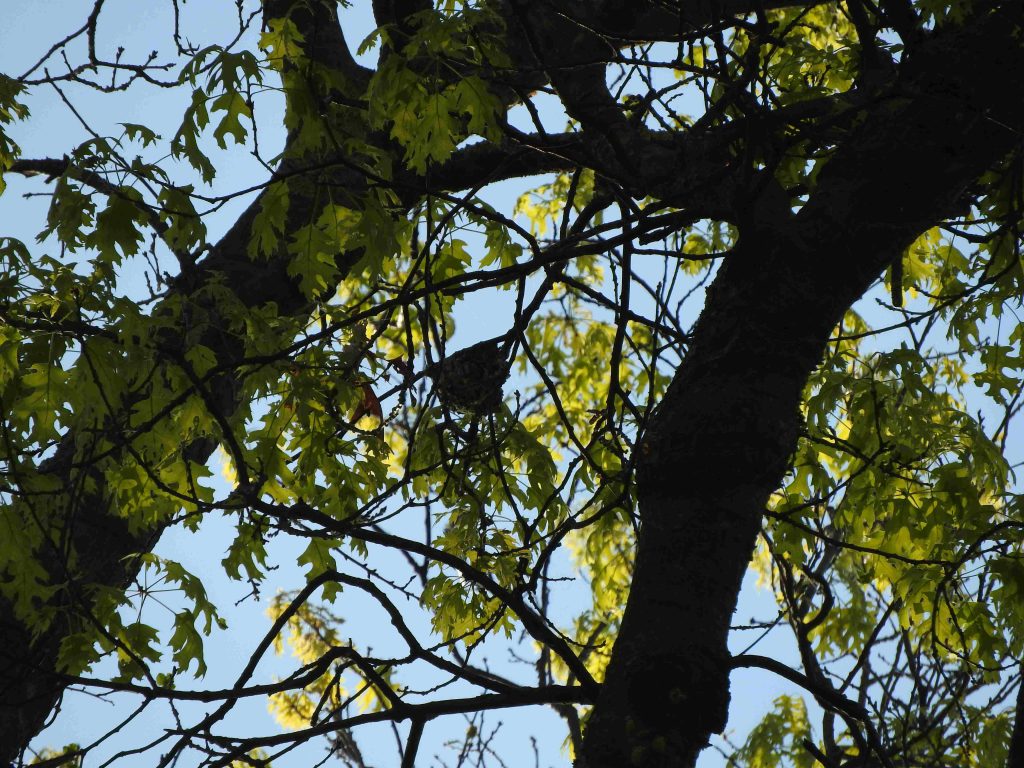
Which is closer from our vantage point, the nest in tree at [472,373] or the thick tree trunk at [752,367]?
the thick tree trunk at [752,367]

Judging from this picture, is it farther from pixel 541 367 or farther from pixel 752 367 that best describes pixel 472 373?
pixel 752 367

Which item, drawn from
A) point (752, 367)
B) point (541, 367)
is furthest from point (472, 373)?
point (752, 367)

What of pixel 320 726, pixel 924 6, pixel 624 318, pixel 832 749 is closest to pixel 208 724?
pixel 320 726

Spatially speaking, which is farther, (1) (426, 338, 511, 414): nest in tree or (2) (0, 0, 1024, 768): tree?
(1) (426, 338, 511, 414): nest in tree

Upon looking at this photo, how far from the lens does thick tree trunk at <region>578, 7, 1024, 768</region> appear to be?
1925 mm

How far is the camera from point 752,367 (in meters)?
2.20

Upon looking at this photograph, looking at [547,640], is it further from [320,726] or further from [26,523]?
[26,523]

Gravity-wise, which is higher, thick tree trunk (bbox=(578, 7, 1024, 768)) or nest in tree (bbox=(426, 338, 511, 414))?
nest in tree (bbox=(426, 338, 511, 414))

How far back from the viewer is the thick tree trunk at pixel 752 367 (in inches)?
75.8

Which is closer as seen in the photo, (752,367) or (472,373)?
(752,367)

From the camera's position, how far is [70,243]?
290 centimetres

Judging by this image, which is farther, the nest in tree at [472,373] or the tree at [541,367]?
the nest in tree at [472,373]

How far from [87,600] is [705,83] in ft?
8.94

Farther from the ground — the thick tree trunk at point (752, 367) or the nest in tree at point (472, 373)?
the nest in tree at point (472, 373)
